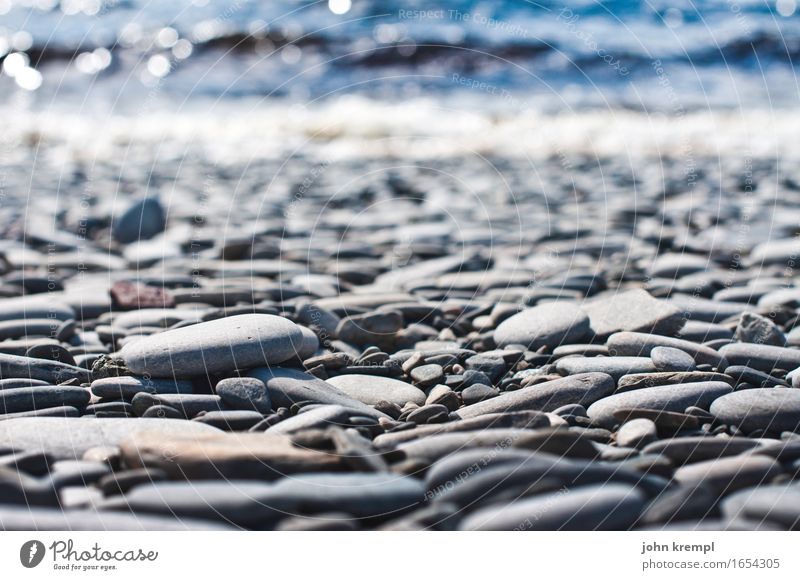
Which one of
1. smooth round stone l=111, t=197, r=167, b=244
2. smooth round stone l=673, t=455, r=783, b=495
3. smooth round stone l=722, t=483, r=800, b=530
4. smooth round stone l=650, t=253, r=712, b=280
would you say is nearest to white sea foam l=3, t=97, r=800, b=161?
smooth round stone l=111, t=197, r=167, b=244

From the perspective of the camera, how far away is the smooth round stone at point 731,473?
6.49 feet

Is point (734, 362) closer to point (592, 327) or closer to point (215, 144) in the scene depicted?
point (592, 327)

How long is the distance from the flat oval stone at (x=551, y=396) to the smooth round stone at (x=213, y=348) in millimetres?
656

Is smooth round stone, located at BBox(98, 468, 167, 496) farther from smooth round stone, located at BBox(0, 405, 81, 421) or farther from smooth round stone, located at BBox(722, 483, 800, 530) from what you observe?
smooth round stone, located at BBox(722, 483, 800, 530)

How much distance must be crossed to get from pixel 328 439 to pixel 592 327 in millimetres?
1479

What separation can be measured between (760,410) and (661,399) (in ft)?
0.89

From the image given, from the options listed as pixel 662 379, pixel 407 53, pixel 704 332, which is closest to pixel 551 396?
pixel 662 379

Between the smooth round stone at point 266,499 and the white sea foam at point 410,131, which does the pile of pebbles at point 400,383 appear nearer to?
the smooth round stone at point 266,499

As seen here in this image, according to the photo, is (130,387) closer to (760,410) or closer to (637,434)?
(637,434)

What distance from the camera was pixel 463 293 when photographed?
3.99 m

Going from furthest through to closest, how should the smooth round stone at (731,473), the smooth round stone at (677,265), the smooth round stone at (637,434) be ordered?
1. the smooth round stone at (677,265)
2. the smooth round stone at (637,434)
3. the smooth round stone at (731,473)

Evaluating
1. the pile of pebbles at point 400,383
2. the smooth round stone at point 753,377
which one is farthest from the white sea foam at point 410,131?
the smooth round stone at point 753,377

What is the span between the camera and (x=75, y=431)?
2.20 m

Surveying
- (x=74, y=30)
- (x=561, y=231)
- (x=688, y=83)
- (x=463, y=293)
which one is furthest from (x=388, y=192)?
(x=74, y=30)
